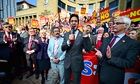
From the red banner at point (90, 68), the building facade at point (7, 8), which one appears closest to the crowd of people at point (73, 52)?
the red banner at point (90, 68)

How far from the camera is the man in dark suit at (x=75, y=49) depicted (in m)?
5.89

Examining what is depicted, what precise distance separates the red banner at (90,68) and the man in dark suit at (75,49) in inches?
36.6

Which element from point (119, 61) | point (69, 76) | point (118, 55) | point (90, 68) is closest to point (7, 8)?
point (90, 68)

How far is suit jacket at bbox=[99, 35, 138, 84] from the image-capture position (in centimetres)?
434

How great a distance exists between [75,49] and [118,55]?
158cm

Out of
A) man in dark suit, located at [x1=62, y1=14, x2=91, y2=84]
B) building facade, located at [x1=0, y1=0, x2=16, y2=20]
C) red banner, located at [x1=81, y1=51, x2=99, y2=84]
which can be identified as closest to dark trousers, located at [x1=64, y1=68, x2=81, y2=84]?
man in dark suit, located at [x1=62, y1=14, x2=91, y2=84]

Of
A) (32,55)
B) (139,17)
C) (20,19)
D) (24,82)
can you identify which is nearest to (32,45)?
(32,55)

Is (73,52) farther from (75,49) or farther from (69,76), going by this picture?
(69,76)

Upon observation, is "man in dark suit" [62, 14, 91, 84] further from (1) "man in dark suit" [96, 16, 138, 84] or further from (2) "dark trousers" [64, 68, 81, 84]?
(1) "man in dark suit" [96, 16, 138, 84]

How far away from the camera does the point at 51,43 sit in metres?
7.05

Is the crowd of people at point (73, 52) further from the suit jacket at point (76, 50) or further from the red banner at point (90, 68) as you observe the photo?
the red banner at point (90, 68)

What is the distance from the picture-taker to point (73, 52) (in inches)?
233

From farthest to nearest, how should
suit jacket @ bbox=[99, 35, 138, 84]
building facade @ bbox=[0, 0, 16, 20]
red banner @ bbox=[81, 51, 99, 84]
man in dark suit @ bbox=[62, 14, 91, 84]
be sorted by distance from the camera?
building facade @ bbox=[0, 0, 16, 20]
red banner @ bbox=[81, 51, 99, 84]
man in dark suit @ bbox=[62, 14, 91, 84]
suit jacket @ bbox=[99, 35, 138, 84]

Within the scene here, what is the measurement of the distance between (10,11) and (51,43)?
10.4m
